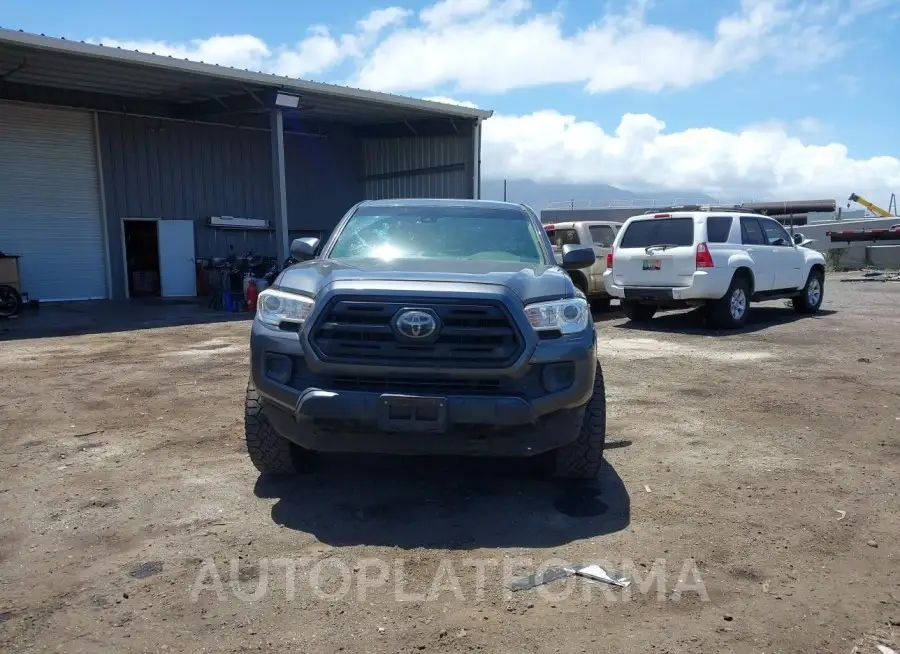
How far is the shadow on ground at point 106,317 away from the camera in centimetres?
1245

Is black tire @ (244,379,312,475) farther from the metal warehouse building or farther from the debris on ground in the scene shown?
the metal warehouse building

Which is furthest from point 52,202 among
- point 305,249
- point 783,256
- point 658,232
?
point 783,256

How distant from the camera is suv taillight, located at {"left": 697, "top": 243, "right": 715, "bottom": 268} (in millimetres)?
10578

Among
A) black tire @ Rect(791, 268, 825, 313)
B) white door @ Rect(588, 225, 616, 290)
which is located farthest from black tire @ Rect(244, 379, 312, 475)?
black tire @ Rect(791, 268, 825, 313)

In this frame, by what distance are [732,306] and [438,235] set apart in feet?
24.3

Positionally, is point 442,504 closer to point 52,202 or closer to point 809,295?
point 809,295

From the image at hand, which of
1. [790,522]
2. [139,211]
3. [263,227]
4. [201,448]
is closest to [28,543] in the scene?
[201,448]

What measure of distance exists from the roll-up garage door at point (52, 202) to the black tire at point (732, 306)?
1577 centimetres

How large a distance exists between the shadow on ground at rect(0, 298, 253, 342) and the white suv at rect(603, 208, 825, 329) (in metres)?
7.77

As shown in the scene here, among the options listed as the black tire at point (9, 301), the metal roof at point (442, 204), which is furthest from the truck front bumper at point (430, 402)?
the black tire at point (9, 301)

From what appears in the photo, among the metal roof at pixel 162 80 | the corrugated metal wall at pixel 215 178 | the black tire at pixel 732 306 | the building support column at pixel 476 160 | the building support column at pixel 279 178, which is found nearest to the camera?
the black tire at pixel 732 306

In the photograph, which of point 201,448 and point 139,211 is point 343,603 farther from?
point 139,211
